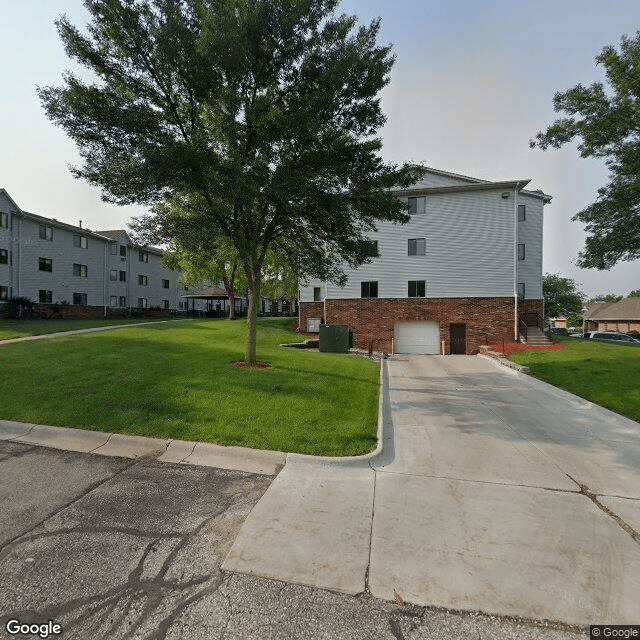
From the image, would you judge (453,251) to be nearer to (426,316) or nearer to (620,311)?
(426,316)

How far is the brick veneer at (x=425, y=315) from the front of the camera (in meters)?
22.4

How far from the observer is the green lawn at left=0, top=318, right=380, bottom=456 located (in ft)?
17.9

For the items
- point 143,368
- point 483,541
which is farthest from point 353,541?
point 143,368

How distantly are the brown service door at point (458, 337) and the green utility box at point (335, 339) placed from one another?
362 inches

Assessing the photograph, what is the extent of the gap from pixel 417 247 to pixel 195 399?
20800 millimetres

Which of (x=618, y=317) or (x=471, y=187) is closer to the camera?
(x=471, y=187)

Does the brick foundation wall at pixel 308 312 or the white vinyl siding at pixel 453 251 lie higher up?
the white vinyl siding at pixel 453 251

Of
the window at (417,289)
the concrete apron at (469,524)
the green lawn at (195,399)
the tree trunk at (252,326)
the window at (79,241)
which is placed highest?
the window at (79,241)

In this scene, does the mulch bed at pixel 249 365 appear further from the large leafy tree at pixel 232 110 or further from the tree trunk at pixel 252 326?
the large leafy tree at pixel 232 110

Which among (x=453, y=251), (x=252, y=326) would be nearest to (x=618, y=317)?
(x=453, y=251)

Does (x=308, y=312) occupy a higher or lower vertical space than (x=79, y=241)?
lower

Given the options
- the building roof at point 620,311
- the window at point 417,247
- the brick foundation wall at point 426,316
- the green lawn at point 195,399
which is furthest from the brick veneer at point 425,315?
the building roof at point 620,311

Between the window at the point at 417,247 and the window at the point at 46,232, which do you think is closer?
the window at the point at 417,247

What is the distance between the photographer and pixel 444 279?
2320cm
